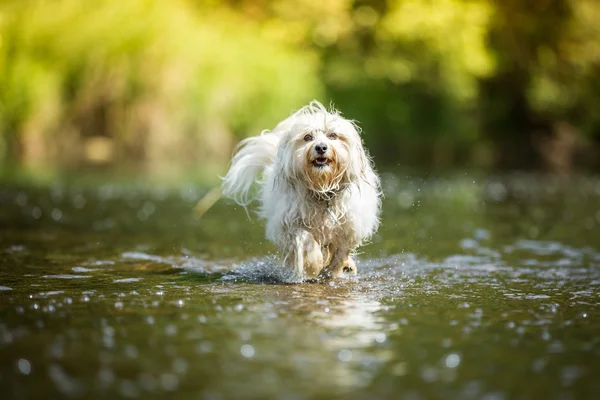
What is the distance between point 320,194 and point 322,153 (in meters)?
0.43

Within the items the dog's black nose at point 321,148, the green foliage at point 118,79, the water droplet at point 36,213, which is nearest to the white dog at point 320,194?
the dog's black nose at point 321,148

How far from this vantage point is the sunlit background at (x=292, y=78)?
2078cm

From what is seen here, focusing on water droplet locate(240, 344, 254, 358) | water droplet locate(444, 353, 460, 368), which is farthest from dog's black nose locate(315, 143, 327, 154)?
water droplet locate(444, 353, 460, 368)

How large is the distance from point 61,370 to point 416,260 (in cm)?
508

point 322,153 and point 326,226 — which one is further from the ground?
point 322,153

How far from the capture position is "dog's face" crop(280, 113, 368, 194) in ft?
23.6

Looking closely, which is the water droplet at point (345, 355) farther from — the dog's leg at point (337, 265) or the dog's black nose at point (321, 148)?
the dog's leg at point (337, 265)

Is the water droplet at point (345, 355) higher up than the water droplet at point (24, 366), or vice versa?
the water droplet at point (345, 355)

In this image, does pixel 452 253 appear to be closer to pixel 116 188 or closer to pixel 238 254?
pixel 238 254

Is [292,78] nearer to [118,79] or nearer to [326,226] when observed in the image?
[118,79]

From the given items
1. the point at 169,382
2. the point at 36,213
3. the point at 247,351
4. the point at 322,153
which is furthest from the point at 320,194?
the point at 36,213

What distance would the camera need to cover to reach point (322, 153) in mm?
7145

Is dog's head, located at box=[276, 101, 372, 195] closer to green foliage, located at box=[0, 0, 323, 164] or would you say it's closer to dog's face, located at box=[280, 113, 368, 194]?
dog's face, located at box=[280, 113, 368, 194]

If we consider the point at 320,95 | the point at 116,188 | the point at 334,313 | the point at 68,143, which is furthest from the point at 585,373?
the point at 320,95
